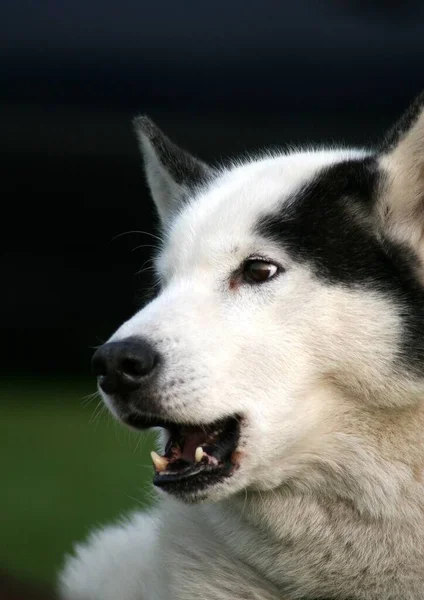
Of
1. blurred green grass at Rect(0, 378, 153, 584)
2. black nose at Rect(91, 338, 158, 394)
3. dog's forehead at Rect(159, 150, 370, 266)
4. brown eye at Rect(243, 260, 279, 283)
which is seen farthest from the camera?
blurred green grass at Rect(0, 378, 153, 584)

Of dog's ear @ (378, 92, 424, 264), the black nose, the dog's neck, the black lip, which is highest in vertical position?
dog's ear @ (378, 92, 424, 264)

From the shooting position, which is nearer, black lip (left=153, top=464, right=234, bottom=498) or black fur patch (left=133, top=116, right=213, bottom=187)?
black lip (left=153, top=464, right=234, bottom=498)

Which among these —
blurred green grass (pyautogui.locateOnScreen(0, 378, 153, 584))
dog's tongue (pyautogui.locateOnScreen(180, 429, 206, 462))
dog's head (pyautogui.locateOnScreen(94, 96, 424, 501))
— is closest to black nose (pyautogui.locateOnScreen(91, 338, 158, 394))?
dog's head (pyautogui.locateOnScreen(94, 96, 424, 501))

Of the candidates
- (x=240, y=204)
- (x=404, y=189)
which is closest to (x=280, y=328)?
(x=240, y=204)

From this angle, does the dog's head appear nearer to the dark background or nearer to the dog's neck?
the dog's neck

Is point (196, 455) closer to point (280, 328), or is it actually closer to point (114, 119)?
point (280, 328)

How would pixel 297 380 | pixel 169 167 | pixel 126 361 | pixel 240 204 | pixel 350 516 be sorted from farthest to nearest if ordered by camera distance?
pixel 169 167 → pixel 240 204 → pixel 350 516 → pixel 297 380 → pixel 126 361

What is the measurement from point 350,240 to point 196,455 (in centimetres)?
86

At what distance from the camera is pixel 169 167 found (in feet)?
14.5

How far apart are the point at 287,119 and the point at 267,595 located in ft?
22.5

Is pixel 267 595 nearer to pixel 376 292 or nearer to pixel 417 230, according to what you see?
pixel 376 292

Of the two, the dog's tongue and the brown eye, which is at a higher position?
the brown eye

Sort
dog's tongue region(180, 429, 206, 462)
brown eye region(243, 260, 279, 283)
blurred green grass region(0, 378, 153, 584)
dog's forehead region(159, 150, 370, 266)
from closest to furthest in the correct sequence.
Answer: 1. dog's tongue region(180, 429, 206, 462)
2. brown eye region(243, 260, 279, 283)
3. dog's forehead region(159, 150, 370, 266)
4. blurred green grass region(0, 378, 153, 584)

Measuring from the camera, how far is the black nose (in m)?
3.26
